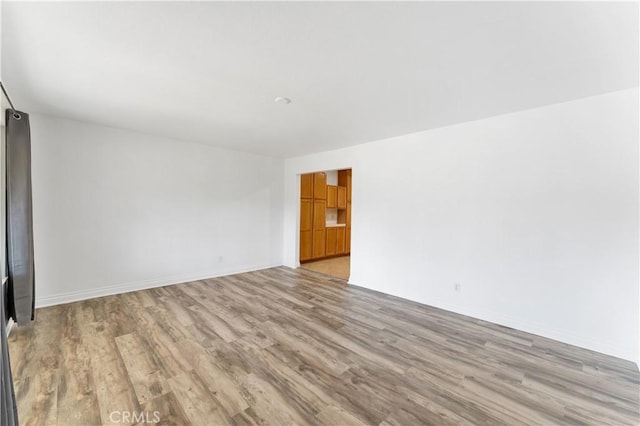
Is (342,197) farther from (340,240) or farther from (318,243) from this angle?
(318,243)

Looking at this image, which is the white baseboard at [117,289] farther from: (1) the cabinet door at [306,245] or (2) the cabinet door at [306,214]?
(2) the cabinet door at [306,214]

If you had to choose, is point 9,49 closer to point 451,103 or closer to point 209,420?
point 209,420

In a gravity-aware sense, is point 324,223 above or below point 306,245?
above

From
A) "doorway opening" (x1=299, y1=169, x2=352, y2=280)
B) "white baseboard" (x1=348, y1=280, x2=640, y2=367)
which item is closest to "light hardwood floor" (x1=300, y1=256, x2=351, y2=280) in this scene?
"doorway opening" (x1=299, y1=169, x2=352, y2=280)

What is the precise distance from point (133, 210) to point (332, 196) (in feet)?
14.8

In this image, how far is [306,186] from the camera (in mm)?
6168

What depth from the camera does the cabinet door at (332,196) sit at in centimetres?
694

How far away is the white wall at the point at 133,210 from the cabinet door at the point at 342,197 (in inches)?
102

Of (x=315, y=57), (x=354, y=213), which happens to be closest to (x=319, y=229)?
(x=354, y=213)

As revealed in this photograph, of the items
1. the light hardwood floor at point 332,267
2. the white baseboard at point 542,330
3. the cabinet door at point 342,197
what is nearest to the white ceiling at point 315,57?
the white baseboard at point 542,330

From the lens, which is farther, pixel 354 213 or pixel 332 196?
pixel 332 196

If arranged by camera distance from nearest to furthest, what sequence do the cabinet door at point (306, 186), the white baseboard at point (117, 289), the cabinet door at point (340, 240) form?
the white baseboard at point (117, 289) < the cabinet door at point (306, 186) < the cabinet door at point (340, 240)

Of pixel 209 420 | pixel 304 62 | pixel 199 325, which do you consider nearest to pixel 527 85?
pixel 304 62

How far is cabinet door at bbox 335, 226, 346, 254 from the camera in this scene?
711 centimetres
